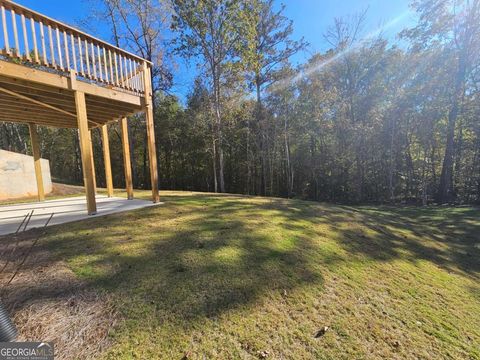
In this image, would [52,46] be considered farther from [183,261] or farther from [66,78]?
[183,261]

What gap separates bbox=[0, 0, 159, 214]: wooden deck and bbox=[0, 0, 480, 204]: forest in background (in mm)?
7436

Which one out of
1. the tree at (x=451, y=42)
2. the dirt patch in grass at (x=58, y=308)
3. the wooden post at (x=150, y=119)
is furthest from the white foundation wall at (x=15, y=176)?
the tree at (x=451, y=42)

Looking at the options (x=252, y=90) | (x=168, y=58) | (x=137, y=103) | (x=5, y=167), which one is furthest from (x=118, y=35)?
(x=137, y=103)

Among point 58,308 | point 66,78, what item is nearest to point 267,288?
point 58,308

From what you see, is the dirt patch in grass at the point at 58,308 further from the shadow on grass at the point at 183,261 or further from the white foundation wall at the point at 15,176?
the white foundation wall at the point at 15,176

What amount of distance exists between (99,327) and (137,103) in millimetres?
4070

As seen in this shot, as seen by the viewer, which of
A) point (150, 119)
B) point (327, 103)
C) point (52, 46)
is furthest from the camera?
point (327, 103)

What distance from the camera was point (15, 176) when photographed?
688 centimetres

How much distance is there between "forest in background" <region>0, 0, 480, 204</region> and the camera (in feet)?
35.9

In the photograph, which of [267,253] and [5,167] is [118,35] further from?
[267,253]

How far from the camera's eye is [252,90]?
47.0ft

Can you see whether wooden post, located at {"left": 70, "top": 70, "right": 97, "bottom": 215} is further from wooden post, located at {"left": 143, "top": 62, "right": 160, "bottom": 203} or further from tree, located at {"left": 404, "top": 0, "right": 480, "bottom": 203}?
tree, located at {"left": 404, "top": 0, "right": 480, "bottom": 203}

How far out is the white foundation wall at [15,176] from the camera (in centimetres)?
662

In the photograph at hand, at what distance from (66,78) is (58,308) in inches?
131
